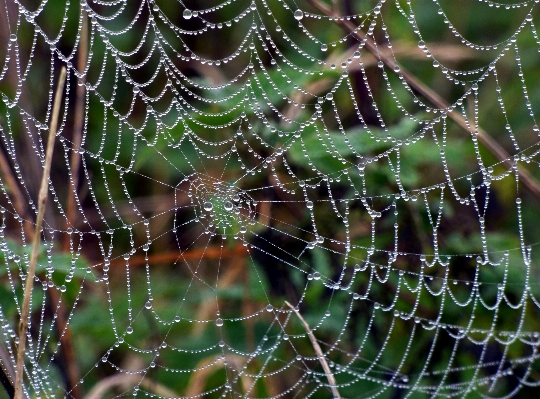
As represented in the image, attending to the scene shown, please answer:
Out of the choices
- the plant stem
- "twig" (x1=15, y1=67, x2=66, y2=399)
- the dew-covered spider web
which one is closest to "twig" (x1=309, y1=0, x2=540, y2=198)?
the dew-covered spider web

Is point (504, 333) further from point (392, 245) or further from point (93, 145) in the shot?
point (93, 145)

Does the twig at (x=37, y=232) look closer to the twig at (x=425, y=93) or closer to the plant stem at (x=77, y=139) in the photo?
the plant stem at (x=77, y=139)

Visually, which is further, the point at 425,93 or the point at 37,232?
the point at 425,93

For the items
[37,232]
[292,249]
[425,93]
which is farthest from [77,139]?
[425,93]

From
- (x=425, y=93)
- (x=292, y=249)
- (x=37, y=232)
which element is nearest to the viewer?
(x=37, y=232)

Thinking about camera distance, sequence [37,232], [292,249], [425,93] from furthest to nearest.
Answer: [292,249], [425,93], [37,232]

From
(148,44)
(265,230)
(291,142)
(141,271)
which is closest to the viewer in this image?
(291,142)

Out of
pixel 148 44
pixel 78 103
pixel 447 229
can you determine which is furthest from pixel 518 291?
pixel 148 44

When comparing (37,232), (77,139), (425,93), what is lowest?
(37,232)

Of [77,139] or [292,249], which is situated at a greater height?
[77,139]

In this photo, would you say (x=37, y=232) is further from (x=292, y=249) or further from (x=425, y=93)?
(x=425, y=93)

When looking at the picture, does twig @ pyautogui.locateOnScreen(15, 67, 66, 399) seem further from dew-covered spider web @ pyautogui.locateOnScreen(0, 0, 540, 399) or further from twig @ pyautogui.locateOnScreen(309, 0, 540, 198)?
twig @ pyautogui.locateOnScreen(309, 0, 540, 198)
